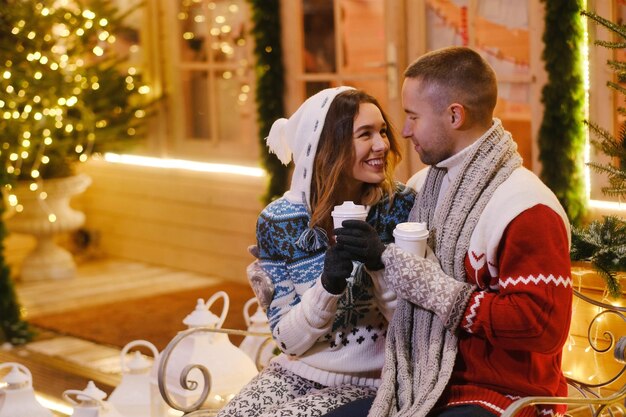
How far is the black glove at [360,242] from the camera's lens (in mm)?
2264

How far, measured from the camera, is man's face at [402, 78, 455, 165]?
7.59 feet

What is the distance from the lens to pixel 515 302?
7.00ft

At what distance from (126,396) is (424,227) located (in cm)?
150

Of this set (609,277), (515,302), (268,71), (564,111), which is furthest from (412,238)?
(268,71)

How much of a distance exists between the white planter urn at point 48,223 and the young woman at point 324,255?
457 cm

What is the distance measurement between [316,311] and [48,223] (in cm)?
492

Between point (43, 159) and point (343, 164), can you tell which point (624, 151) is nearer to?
point (343, 164)

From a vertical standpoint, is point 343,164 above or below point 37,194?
above

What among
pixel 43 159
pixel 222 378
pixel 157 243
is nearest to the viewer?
pixel 222 378

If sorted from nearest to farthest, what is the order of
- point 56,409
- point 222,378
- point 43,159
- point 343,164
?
point 343,164 → point 222,378 → point 56,409 → point 43,159

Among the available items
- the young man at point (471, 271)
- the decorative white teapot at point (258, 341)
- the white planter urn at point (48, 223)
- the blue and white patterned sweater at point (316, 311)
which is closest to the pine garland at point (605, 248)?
the young man at point (471, 271)

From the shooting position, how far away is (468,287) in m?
2.21

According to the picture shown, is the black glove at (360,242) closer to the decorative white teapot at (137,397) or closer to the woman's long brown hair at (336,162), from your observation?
the woman's long brown hair at (336,162)

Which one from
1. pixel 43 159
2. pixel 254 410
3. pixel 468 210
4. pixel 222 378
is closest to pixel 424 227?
pixel 468 210
